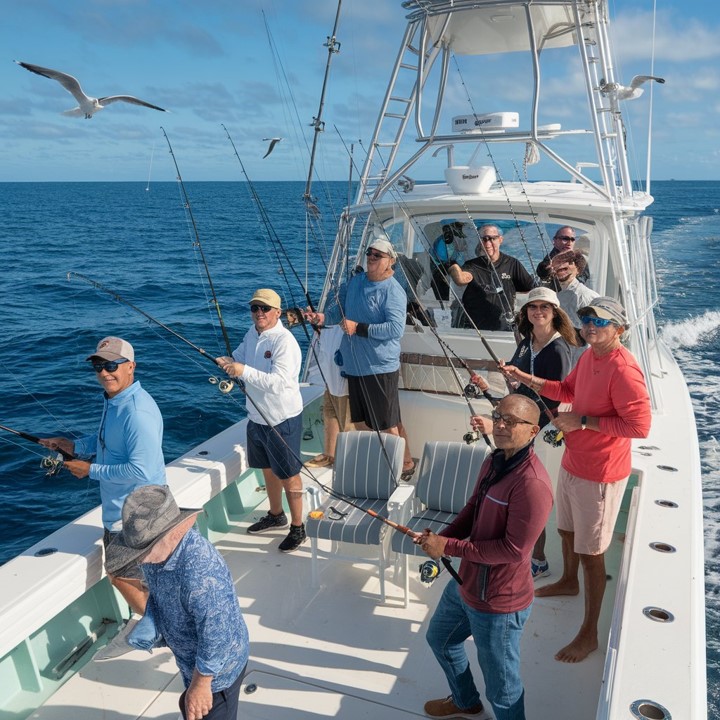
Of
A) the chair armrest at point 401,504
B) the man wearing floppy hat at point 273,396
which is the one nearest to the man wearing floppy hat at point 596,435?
the chair armrest at point 401,504

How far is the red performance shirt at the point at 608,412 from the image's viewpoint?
2836 millimetres

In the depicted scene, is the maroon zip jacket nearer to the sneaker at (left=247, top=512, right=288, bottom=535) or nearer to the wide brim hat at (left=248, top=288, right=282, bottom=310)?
the wide brim hat at (left=248, top=288, right=282, bottom=310)

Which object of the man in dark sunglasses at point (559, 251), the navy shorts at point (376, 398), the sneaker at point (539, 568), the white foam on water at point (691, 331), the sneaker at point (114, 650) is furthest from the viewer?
the white foam on water at point (691, 331)

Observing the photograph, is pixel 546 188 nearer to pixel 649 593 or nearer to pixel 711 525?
pixel 711 525

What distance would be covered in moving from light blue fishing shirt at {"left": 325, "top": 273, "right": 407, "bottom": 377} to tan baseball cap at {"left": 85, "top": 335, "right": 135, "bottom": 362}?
1.65 metres

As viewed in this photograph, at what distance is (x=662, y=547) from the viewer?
10.3 ft

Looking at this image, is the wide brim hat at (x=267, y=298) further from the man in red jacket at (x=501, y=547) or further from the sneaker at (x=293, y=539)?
the man in red jacket at (x=501, y=547)

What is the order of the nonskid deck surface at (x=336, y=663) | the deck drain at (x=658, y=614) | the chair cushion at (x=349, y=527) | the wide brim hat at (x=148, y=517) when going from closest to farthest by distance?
the wide brim hat at (x=148, y=517)
the deck drain at (x=658, y=614)
the nonskid deck surface at (x=336, y=663)
the chair cushion at (x=349, y=527)

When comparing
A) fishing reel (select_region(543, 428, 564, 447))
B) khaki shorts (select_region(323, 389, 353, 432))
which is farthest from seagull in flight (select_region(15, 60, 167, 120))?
fishing reel (select_region(543, 428, 564, 447))

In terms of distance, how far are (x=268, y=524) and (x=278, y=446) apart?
669 millimetres

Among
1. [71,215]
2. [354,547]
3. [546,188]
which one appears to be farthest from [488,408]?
[71,215]

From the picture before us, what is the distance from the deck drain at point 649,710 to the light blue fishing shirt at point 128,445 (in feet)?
6.44

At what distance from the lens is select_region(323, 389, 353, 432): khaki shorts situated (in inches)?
190

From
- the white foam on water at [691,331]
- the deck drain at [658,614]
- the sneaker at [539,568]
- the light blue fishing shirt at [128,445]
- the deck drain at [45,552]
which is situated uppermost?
the light blue fishing shirt at [128,445]
